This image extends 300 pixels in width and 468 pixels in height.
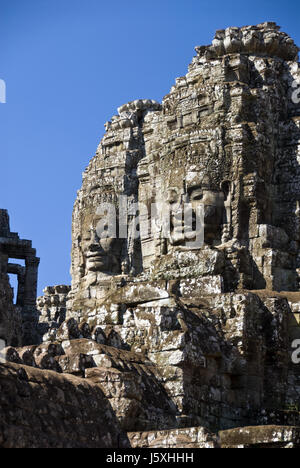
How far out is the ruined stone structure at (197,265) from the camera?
15.6 metres

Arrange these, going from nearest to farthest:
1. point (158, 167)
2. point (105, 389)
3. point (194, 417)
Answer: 1. point (105, 389)
2. point (194, 417)
3. point (158, 167)

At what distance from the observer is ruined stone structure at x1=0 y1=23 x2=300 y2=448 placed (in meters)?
15.6

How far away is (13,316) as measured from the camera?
2273 centimetres

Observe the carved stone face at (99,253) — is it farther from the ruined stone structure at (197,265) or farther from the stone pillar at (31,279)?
the stone pillar at (31,279)

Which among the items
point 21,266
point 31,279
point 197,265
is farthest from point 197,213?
point 21,266

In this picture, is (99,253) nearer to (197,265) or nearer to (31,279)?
(197,265)

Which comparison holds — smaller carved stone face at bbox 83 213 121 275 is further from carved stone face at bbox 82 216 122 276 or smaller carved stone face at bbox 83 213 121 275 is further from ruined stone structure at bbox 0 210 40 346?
ruined stone structure at bbox 0 210 40 346

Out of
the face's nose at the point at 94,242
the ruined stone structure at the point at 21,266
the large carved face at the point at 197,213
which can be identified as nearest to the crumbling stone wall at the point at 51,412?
the large carved face at the point at 197,213

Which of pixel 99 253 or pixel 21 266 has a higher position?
pixel 21 266

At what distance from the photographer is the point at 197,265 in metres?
22.2

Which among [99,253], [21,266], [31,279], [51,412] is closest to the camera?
[51,412]
